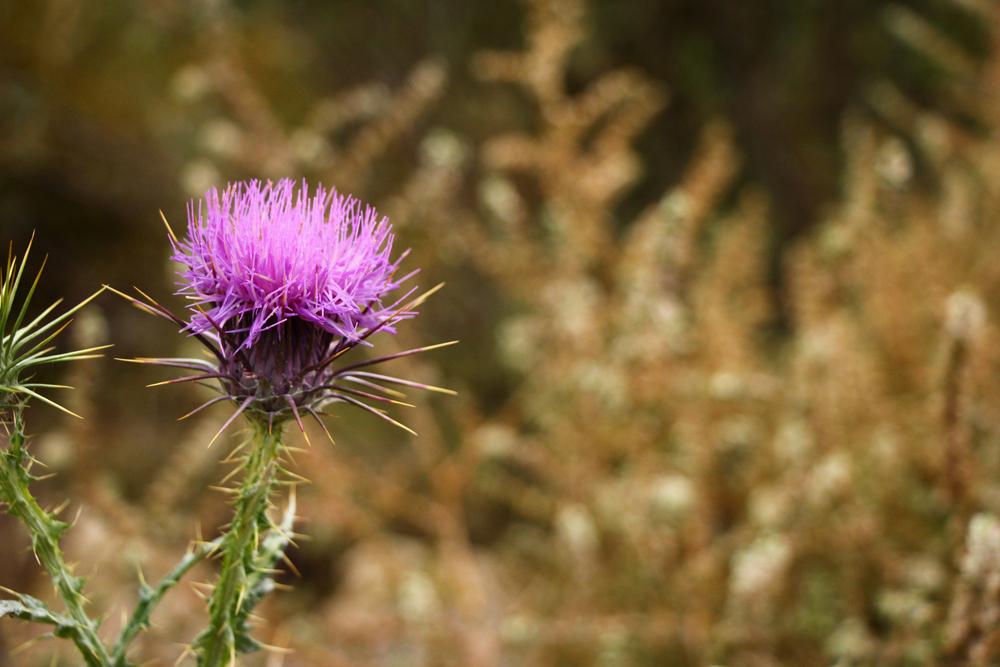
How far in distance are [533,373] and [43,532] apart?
2.49 metres

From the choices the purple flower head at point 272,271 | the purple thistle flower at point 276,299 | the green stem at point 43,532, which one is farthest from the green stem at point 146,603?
the purple flower head at point 272,271

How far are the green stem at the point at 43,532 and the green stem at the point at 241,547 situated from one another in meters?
0.17

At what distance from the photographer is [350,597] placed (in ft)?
12.8

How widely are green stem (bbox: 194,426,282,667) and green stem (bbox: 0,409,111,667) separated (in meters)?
0.17

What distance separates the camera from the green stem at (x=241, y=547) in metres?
1.10

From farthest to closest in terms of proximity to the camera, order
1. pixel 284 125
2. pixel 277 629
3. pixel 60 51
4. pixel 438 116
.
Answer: pixel 438 116, pixel 284 125, pixel 60 51, pixel 277 629

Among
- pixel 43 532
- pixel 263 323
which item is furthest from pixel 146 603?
pixel 263 323

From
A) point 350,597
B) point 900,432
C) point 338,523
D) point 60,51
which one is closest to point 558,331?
point 338,523

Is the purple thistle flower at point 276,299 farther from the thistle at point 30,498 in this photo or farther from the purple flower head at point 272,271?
the thistle at point 30,498

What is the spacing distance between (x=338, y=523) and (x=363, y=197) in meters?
2.54

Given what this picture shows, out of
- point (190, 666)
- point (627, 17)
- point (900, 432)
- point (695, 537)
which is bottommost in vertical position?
point (190, 666)

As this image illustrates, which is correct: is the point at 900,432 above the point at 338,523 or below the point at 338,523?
above

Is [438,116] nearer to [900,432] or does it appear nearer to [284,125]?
[284,125]

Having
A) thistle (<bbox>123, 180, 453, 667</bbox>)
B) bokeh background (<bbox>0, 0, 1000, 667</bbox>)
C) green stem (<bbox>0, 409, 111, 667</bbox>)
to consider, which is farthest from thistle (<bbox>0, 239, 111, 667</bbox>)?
bokeh background (<bbox>0, 0, 1000, 667</bbox>)
